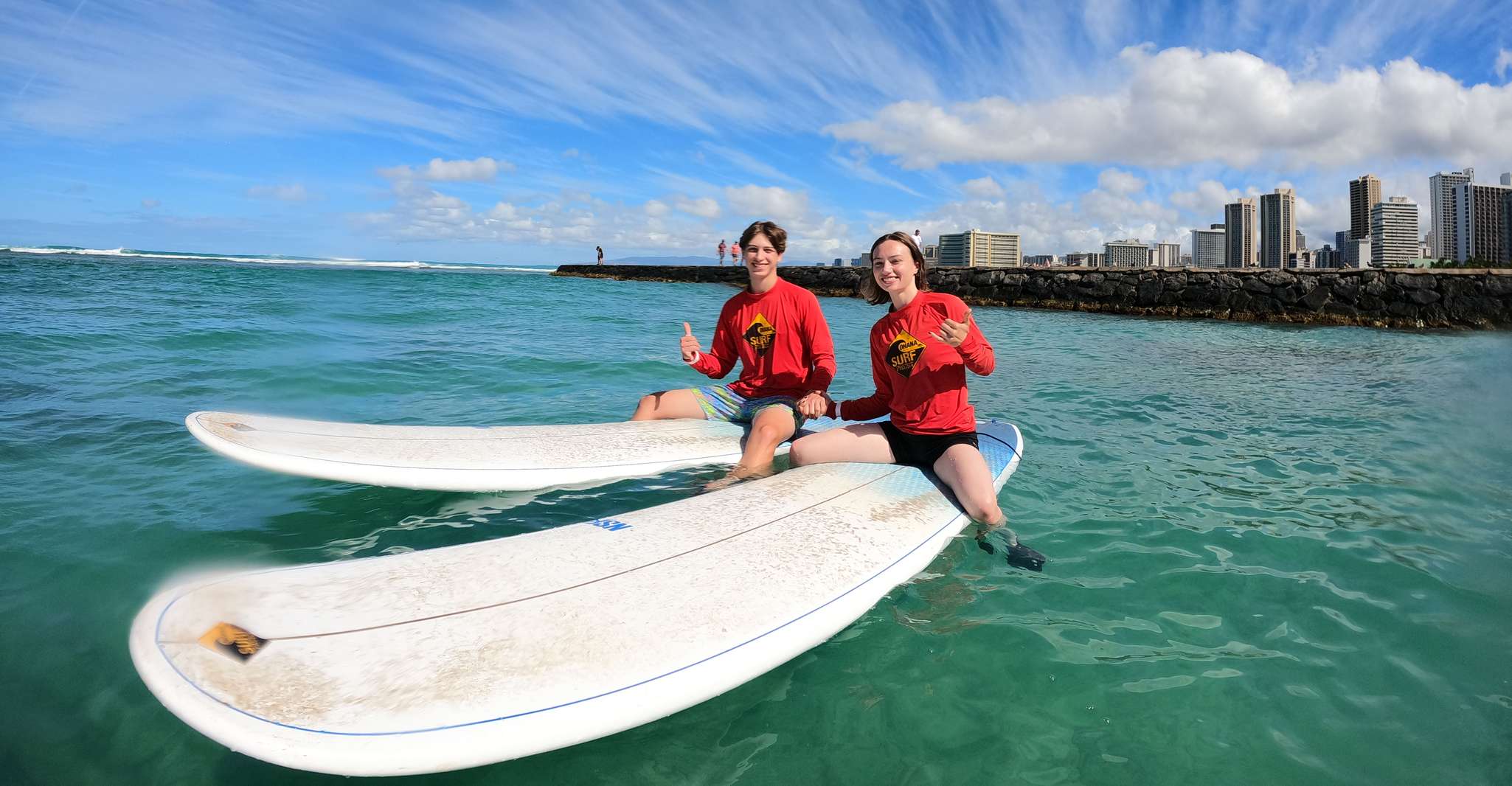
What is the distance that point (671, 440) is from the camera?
4.88 meters

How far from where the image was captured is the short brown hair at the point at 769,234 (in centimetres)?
457

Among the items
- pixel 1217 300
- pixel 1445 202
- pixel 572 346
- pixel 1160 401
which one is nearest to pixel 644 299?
pixel 572 346

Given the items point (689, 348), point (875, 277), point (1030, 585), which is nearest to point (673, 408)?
point (689, 348)

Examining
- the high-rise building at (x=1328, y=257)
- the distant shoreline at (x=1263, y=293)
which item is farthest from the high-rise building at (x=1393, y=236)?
the distant shoreline at (x=1263, y=293)

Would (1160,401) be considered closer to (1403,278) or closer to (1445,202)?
(1403,278)

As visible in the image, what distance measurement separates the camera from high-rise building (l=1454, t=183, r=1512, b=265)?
7125 cm

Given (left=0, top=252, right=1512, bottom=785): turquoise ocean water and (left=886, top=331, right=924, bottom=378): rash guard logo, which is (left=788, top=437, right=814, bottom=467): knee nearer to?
(left=886, top=331, right=924, bottom=378): rash guard logo

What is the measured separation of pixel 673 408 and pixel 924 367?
2125 mm

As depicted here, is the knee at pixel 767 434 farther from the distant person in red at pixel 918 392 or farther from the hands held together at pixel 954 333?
the hands held together at pixel 954 333

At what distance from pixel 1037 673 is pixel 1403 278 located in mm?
23623

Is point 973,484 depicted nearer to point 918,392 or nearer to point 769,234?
point 918,392

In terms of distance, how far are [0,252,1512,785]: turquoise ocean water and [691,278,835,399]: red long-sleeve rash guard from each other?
0.87m

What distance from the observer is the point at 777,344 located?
15.5 ft

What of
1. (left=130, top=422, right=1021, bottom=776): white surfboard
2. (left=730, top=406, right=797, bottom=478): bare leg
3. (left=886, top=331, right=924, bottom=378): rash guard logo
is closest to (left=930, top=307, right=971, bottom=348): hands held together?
(left=886, top=331, right=924, bottom=378): rash guard logo
